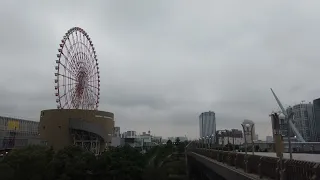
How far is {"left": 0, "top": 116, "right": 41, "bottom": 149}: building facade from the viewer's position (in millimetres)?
91125

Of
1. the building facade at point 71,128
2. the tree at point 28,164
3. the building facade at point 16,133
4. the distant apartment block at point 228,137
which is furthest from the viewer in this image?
the building facade at point 16,133

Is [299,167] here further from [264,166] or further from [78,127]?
[78,127]

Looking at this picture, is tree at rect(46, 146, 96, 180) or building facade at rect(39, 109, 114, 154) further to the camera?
building facade at rect(39, 109, 114, 154)

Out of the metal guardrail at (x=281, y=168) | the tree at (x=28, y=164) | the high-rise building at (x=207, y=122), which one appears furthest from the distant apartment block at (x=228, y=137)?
the metal guardrail at (x=281, y=168)

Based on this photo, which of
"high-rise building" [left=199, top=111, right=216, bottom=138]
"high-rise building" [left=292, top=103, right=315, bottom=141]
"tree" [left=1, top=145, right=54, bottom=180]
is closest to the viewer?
"high-rise building" [left=292, top=103, right=315, bottom=141]

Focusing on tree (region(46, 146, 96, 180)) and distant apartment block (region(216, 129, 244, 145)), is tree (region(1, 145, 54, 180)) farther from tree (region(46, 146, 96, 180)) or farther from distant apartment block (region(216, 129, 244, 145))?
distant apartment block (region(216, 129, 244, 145))

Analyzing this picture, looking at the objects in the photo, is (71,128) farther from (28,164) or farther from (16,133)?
(28,164)

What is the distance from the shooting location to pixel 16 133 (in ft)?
330

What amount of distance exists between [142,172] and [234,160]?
117 ft

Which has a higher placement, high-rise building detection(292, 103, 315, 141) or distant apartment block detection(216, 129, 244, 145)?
high-rise building detection(292, 103, 315, 141)

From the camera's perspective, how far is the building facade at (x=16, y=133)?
299ft

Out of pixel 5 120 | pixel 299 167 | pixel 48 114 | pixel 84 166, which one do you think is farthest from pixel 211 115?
pixel 299 167

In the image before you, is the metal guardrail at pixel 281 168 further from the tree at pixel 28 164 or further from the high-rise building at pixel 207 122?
the high-rise building at pixel 207 122

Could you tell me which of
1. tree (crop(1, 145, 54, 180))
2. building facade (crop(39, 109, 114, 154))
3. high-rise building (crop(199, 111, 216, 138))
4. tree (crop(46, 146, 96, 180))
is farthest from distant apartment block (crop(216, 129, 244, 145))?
building facade (crop(39, 109, 114, 154))
